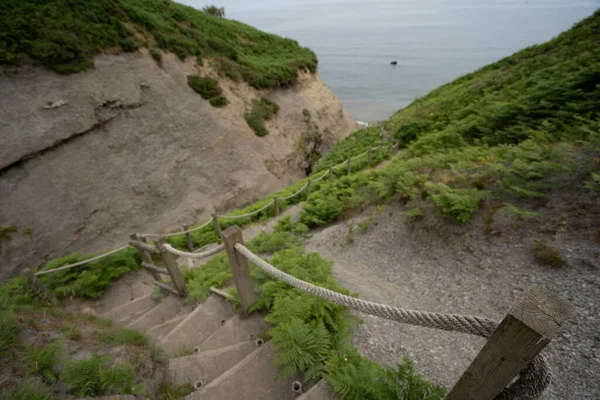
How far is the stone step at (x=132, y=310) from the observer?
240 inches

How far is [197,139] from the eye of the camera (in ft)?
51.9

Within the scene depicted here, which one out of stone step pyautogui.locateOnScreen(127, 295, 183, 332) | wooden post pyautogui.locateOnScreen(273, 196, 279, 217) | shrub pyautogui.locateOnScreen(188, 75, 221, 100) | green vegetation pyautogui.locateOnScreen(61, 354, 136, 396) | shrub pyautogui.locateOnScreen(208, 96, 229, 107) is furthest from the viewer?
shrub pyautogui.locateOnScreen(208, 96, 229, 107)

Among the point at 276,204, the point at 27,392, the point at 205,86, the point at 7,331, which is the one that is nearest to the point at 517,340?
the point at 27,392

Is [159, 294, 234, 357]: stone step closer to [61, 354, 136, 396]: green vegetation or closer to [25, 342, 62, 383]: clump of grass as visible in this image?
[61, 354, 136, 396]: green vegetation

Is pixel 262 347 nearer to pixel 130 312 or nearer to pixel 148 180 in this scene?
pixel 130 312

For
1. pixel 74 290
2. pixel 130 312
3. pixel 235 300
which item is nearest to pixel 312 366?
pixel 235 300

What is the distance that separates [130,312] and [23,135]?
400 inches

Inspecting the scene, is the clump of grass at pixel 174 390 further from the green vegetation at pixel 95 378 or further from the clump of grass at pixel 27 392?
the clump of grass at pixel 27 392

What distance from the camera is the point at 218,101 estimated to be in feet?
56.8

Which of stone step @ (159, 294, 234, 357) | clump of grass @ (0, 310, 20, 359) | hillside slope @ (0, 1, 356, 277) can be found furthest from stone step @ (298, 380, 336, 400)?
hillside slope @ (0, 1, 356, 277)

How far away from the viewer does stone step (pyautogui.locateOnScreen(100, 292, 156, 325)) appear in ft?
20.0

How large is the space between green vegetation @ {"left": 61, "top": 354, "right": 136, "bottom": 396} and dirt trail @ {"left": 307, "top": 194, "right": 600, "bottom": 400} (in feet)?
8.89

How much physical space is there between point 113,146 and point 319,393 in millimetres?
14802

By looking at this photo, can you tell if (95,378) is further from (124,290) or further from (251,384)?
(124,290)
